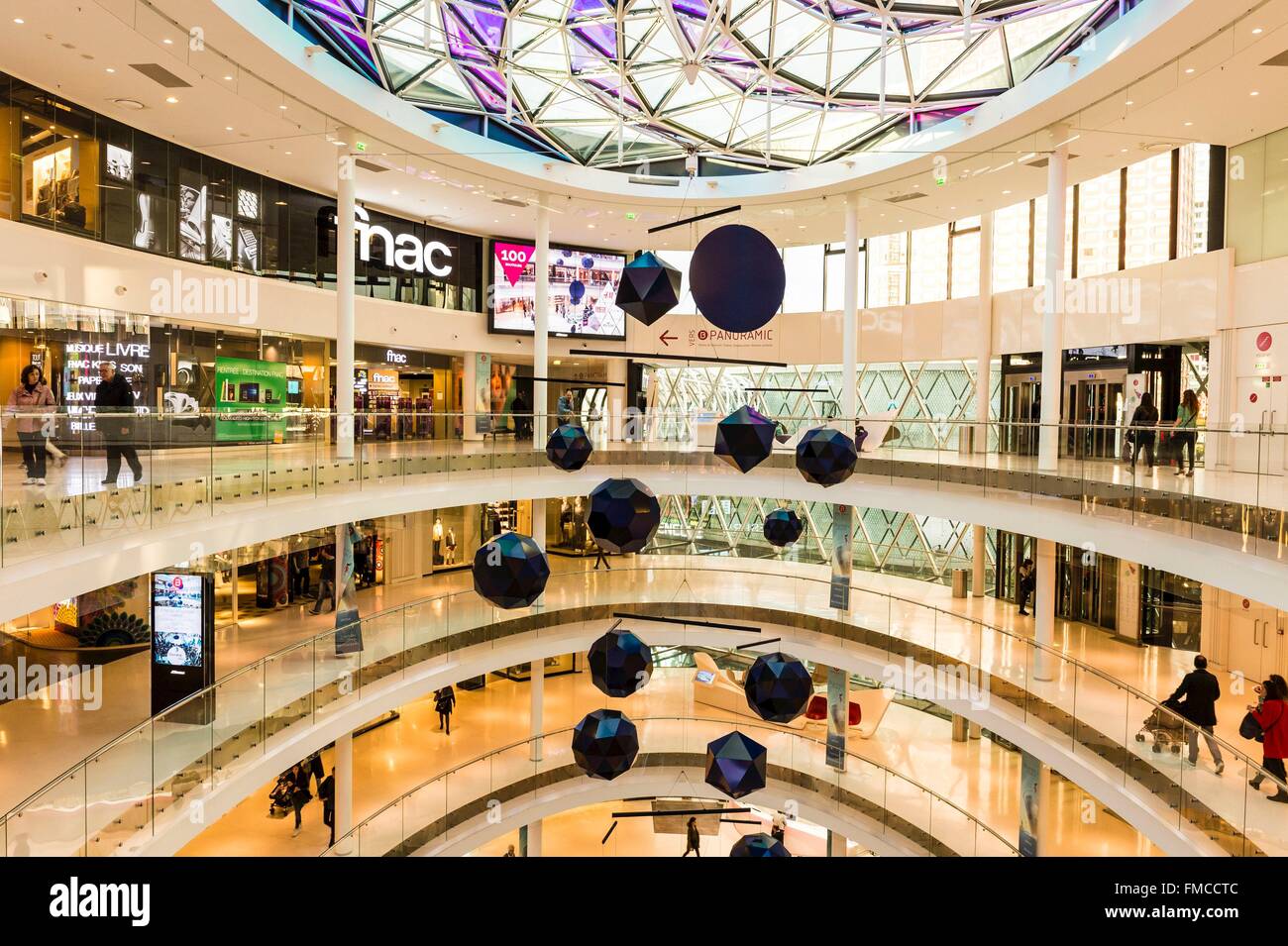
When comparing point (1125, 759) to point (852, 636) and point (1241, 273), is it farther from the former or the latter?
point (1241, 273)

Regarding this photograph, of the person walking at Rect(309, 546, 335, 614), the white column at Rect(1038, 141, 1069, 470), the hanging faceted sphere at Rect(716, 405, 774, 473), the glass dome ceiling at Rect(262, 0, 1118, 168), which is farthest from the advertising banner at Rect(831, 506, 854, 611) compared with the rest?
the hanging faceted sphere at Rect(716, 405, 774, 473)

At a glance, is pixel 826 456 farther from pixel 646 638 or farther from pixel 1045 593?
pixel 646 638

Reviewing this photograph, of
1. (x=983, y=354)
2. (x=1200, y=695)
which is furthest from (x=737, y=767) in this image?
(x=983, y=354)

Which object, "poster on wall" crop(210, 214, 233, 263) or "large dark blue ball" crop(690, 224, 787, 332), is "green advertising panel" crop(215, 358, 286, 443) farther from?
"large dark blue ball" crop(690, 224, 787, 332)

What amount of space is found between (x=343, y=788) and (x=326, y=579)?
4.93 metres

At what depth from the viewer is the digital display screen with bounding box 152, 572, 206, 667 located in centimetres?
1220

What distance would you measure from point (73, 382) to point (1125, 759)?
18.1 meters

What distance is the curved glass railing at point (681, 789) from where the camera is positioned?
47.8ft

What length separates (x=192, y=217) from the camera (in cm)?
1784

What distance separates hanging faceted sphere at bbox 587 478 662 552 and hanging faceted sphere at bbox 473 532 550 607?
0.61 meters

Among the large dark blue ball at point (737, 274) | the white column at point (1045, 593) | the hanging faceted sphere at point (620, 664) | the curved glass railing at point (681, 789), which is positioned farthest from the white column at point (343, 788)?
the large dark blue ball at point (737, 274)

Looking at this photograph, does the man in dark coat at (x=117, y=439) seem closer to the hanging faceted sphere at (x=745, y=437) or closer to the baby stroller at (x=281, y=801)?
the hanging faceted sphere at (x=745, y=437)

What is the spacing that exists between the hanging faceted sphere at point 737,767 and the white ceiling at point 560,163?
9.63 m
